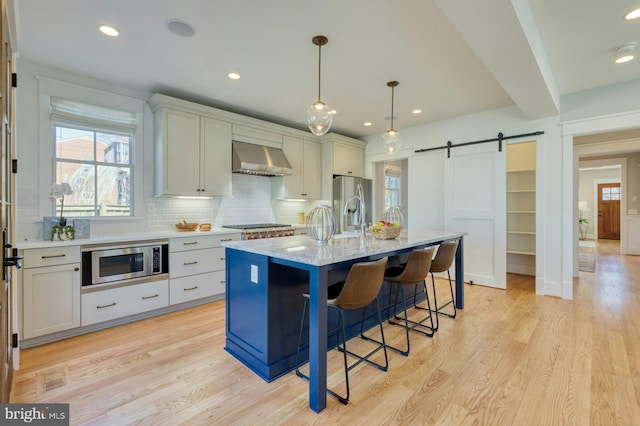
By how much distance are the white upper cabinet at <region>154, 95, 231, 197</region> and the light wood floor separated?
65.9 inches

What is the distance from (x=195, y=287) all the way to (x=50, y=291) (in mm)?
1342

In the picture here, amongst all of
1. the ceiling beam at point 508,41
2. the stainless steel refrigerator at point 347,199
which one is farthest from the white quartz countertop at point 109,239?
the ceiling beam at point 508,41

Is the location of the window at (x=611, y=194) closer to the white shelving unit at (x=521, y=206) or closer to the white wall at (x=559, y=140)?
the white shelving unit at (x=521, y=206)

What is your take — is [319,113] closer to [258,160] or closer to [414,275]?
[414,275]

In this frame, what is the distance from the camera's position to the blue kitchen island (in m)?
1.85

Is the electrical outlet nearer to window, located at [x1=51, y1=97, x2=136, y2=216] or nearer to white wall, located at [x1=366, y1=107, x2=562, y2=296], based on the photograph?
window, located at [x1=51, y1=97, x2=136, y2=216]

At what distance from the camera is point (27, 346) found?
2.67m

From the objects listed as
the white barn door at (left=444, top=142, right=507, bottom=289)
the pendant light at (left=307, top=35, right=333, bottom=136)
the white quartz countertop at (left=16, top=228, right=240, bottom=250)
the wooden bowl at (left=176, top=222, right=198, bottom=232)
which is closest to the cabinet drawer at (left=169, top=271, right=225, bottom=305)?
the white quartz countertop at (left=16, top=228, right=240, bottom=250)

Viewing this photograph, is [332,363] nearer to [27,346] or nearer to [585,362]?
[585,362]

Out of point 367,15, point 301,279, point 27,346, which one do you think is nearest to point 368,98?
point 367,15

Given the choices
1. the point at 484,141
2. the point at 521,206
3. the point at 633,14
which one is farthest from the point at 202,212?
the point at 521,206

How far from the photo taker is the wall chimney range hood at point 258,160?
4.27 metres

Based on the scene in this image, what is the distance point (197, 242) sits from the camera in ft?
12.1

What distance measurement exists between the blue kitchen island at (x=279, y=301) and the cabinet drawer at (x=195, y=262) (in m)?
1.30
